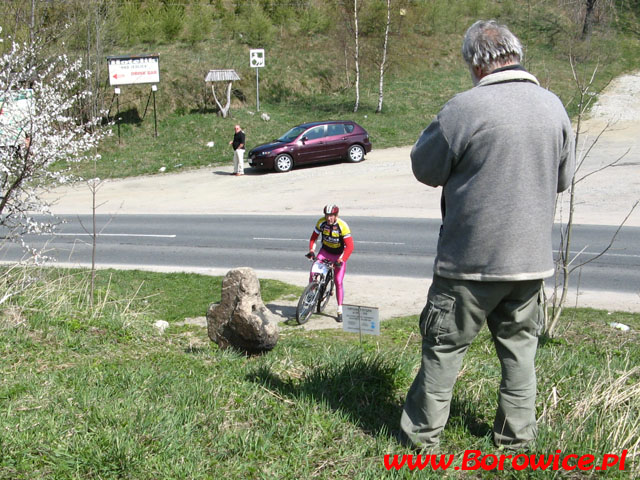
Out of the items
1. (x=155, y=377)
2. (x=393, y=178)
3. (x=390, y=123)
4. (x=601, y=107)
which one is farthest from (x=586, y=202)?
(x=155, y=377)

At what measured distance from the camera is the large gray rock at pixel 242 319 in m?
5.87

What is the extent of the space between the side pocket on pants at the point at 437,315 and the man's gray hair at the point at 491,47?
1.09m

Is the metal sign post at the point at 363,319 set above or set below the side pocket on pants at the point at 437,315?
below

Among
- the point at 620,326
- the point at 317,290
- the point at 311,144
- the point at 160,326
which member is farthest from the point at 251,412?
the point at 311,144

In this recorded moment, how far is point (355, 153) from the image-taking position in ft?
91.3

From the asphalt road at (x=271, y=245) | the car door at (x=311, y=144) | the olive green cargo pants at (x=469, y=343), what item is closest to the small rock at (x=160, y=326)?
the olive green cargo pants at (x=469, y=343)

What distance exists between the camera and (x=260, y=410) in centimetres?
386

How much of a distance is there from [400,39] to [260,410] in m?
40.3

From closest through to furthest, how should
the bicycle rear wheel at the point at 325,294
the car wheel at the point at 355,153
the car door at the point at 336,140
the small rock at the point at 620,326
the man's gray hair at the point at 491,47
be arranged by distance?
the man's gray hair at the point at 491,47
the small rock at the point at 620,326
the bicycle rear wheel at the point at 325,294
the car door at the point at 336,140
the car wheel at the point at 355,153

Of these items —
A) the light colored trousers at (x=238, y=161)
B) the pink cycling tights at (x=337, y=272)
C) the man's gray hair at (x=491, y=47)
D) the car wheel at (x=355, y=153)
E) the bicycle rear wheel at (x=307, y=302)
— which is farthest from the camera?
the car wheel at (x=355, y=153)

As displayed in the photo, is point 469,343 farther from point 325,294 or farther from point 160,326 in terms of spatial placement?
point 325,294

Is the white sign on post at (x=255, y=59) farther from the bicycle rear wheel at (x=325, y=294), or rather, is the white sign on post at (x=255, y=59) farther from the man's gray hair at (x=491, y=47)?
the man's gray hair at (x=491, y=47)

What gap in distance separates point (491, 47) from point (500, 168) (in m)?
0.59

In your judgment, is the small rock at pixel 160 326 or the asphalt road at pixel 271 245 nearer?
the small rock at pixel 160 326
